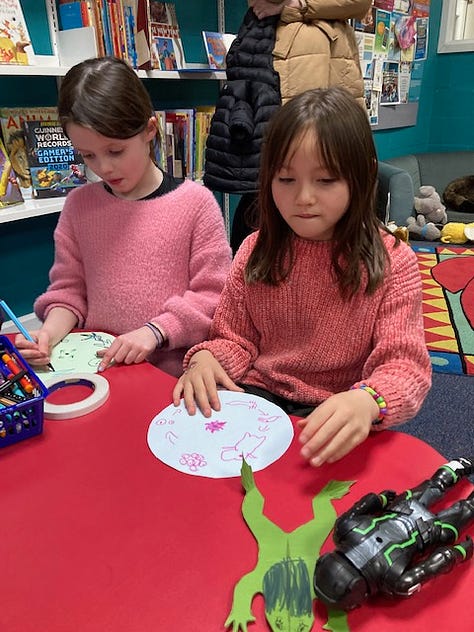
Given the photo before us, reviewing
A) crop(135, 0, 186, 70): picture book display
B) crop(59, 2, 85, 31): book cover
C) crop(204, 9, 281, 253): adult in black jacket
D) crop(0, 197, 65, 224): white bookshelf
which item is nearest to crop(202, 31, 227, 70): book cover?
crop(135, 0, 186, 70): picture book display

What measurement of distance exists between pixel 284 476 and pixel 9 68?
1.57m

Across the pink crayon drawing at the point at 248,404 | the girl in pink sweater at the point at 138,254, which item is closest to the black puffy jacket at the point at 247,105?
the girl in pink sweater at the point at 138,254

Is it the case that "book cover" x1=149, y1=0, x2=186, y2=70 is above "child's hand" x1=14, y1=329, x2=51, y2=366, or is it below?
above

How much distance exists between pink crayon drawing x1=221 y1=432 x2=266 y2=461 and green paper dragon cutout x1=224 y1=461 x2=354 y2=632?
0.06 m

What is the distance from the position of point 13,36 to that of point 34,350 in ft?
4.28

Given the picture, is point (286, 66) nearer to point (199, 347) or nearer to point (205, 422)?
point (199, 347)

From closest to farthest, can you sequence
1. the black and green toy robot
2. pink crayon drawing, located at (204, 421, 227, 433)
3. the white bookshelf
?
1. the black and green toy robot
2. pink crayon drawing, located at (204, 421, 227, 433)
3. the white bookshelf

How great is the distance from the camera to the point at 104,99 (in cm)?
95

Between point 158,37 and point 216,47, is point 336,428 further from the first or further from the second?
point 216,47

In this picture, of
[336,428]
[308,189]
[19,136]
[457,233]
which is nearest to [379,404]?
[336,428]

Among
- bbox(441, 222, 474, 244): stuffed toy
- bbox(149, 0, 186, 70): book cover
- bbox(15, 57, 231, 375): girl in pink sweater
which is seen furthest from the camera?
bbox(441, 222, 474, 244): stuffed toy

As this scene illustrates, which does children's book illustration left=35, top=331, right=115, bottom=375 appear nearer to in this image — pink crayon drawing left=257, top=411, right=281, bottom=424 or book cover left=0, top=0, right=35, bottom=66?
pink crayon drawing left=257, top=411, right=281, bottom=424

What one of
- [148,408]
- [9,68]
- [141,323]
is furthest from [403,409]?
[9,68]

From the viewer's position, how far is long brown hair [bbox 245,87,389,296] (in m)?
0.79
